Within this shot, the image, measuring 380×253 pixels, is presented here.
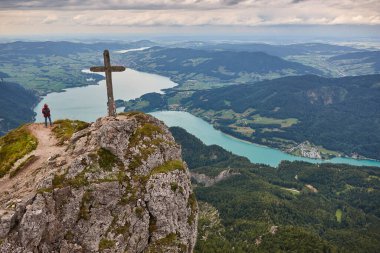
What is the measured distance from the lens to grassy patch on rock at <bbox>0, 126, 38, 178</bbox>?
112 ft

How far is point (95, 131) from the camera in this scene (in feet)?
112

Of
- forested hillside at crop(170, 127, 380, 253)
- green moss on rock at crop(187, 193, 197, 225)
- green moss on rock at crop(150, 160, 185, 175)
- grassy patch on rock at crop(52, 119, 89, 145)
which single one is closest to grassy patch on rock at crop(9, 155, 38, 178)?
grassy patch on rock at crop(52, 119, 89, 145)

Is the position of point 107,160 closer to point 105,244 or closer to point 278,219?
point 105,244

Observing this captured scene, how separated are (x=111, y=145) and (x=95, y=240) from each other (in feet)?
27.6

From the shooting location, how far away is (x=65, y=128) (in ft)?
137

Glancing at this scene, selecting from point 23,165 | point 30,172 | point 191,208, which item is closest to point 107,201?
point 30,172

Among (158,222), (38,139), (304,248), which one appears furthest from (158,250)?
(304,248)

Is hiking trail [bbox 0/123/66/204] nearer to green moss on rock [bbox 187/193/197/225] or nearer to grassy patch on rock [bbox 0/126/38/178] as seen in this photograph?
grassy patch on rock [bbox 0/126/38/178]

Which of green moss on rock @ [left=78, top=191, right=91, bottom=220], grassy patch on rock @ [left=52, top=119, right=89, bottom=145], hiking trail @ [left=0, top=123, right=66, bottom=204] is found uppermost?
grassy patch on rock @ [left=52, top=119, right=89, bottom=145]

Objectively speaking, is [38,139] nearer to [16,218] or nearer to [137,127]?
[137,127]

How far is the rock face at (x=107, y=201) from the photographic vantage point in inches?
1029

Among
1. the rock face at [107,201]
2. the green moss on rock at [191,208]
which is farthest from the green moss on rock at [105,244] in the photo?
the green moss on rock at [191,208]

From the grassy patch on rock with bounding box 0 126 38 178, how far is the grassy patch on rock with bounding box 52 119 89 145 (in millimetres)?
2438

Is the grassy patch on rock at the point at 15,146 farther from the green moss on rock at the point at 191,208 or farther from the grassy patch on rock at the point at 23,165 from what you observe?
the green moss on rock at the point at 191,208
